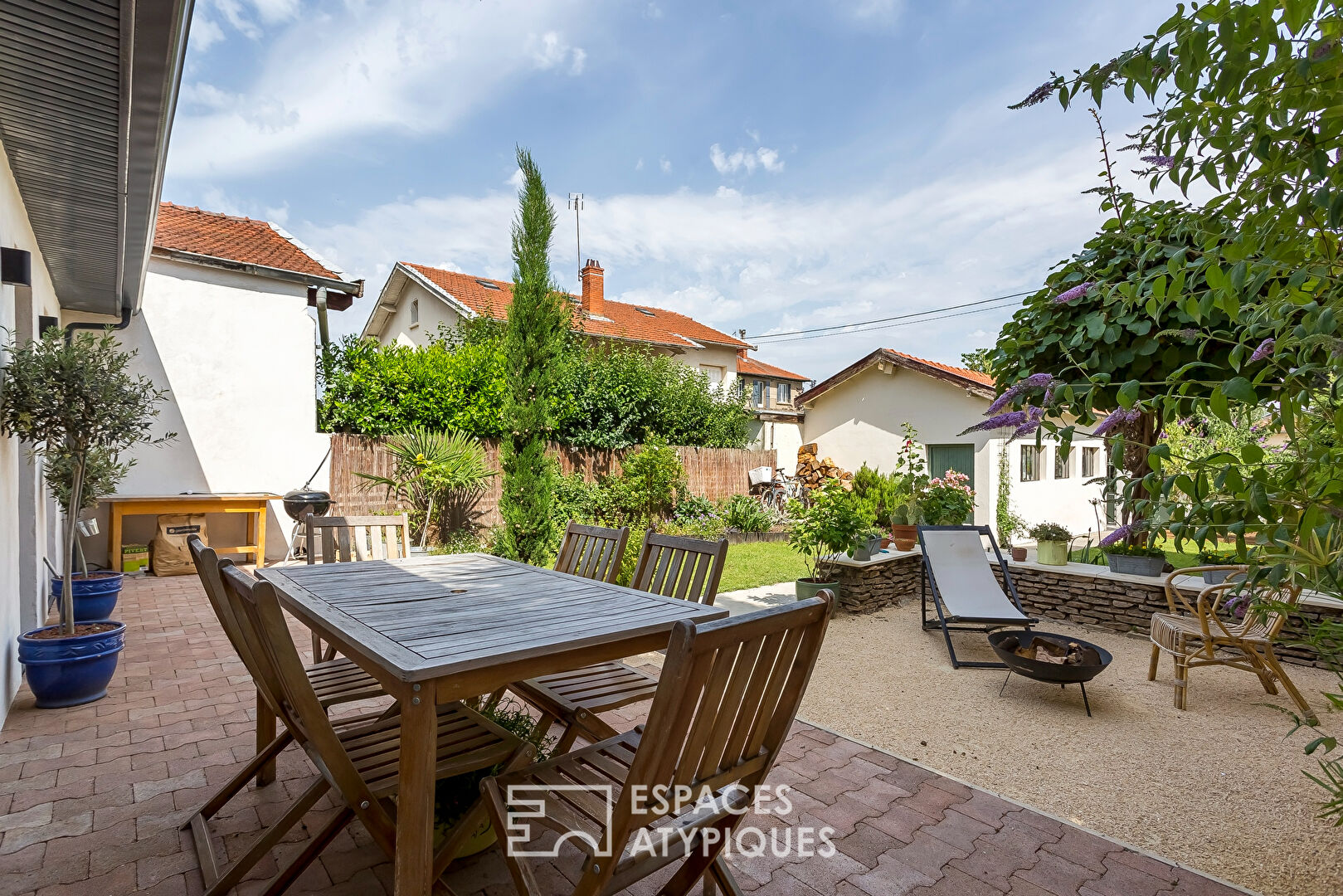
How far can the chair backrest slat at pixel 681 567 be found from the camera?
2.99m

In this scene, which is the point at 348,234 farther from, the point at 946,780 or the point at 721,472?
the point at 946,780

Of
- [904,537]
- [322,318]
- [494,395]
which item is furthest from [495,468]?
[904,537]

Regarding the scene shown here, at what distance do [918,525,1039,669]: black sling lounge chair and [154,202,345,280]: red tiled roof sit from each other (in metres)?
7.97

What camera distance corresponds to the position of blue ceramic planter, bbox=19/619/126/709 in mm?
3582

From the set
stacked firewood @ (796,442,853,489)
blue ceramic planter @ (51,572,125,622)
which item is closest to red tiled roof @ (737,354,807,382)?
stacked firewood @ (796,442,853,489)

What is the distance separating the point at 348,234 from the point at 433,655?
15.6 m

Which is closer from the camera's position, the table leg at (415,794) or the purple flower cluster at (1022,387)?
the table leg at (415,794)

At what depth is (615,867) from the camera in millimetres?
1541

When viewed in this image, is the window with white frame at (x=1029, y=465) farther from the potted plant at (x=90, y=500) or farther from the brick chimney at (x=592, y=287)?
the potted plant at (x=90, y=500)

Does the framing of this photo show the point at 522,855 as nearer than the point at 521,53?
Yes

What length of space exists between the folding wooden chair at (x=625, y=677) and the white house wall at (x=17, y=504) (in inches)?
117

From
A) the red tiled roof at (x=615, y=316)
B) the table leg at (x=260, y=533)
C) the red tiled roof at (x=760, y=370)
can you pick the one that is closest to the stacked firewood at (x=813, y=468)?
the red tiled roof at (x=615, y=316)

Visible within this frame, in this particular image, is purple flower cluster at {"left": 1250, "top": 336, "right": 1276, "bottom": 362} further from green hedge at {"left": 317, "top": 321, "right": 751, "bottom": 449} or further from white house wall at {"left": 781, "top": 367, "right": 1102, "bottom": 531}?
white house wall at {"left": 781, "top": 367, "right": 1102, "bottom": 531}

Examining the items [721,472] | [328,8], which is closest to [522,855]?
[328,8]
